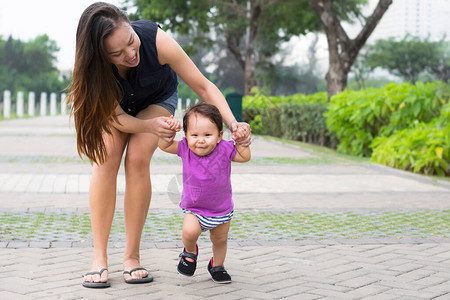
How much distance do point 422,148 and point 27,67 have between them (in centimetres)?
5031

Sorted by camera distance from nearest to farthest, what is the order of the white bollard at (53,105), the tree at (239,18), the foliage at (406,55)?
→ the tree at (239,18)
the white bollard at (53,105)
the foliage at (406,55)

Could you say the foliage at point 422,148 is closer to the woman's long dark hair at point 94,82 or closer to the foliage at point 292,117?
the foliage at point 292,117

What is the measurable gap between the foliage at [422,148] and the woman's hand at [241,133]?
21.7 feet

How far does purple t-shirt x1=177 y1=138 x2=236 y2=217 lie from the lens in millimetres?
3518

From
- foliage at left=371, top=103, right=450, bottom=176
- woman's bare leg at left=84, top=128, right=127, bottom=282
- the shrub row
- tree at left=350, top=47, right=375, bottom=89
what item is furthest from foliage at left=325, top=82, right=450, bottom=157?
tree at left=350, top=47, right=375, bottom=89

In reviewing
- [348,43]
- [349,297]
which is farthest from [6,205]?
→ [348,43]

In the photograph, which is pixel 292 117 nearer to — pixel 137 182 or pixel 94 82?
pixel 137 182

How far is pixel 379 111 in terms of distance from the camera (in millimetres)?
12125

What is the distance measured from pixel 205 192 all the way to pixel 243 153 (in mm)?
294

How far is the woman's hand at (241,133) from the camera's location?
342 cm

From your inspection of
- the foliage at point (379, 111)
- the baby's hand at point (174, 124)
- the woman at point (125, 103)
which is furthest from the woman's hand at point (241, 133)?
the foliage at point (379, 111)

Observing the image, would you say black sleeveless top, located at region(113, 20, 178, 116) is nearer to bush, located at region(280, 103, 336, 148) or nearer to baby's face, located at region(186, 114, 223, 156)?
baby's face, located at region(186, 114, 223, 156)

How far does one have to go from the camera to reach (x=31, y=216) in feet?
19.0

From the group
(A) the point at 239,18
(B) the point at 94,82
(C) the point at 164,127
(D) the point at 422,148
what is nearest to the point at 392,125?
(D) the point at 422,148
